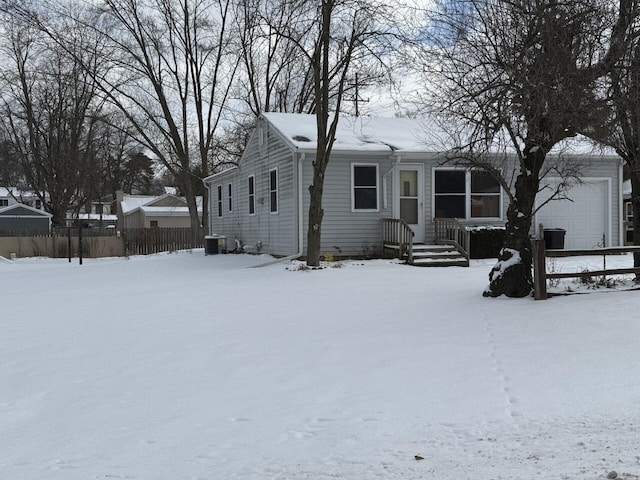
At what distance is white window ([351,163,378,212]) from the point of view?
54.3ft

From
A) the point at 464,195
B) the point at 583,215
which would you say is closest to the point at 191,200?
the point at 464,195

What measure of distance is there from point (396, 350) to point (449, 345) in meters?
0.60

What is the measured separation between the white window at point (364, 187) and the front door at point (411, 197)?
63 centimetres

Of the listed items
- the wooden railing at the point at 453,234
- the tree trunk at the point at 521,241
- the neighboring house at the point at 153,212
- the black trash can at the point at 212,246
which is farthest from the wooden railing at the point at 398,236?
the neighboring house at the point at 153,212

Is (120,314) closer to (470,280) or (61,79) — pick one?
(470,280)

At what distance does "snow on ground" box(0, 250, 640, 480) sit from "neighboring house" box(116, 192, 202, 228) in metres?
40.3

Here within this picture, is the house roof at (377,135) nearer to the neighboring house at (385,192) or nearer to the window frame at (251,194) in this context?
the neighboring house at (385,192)

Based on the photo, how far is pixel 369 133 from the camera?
712 inches

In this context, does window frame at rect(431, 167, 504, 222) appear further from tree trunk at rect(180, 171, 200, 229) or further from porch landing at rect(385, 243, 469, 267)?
tree trunk at rect(180, 171, 200, 229)

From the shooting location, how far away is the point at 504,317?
755 cm

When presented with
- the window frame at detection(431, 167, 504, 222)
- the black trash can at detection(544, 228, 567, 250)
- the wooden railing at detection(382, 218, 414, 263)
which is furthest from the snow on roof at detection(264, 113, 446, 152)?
the black trash can at detection(544, 228, 567, 250)

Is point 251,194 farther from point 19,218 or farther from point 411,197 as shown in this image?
point 19,218

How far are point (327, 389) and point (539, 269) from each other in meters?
4.60

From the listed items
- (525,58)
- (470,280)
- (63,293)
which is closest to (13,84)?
(63,293)
